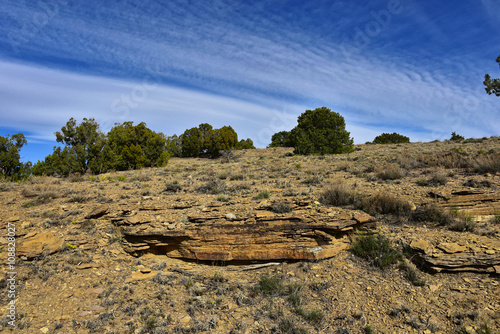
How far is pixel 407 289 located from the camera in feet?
16.4

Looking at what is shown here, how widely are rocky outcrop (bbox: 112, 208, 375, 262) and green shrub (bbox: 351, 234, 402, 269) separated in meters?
0.36

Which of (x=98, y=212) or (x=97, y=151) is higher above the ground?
(x=97, y=151)

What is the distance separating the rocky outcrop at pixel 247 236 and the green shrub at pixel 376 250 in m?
0.36

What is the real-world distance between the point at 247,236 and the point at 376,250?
331cm

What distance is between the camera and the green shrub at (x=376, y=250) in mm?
5699

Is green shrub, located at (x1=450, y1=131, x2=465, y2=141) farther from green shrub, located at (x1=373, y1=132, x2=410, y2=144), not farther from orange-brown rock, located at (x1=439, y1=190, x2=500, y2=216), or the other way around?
orange-brown rock, located at (x1=439, y1=190, x2=500, y2=216)

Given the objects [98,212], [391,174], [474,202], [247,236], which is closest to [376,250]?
[247,236]

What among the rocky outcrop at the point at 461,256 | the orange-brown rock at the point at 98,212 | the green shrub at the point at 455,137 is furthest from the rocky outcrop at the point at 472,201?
the green shrub at the point at 455,137

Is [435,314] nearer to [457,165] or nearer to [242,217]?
[242,217]

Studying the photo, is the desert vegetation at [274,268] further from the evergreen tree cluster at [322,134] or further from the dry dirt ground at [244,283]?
the evergreen tree cluster at [322,134]

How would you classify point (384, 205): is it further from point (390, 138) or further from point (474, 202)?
point (390, 138)

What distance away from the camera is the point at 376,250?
19.8 feet

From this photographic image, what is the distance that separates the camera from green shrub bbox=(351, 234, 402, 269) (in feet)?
18.7
